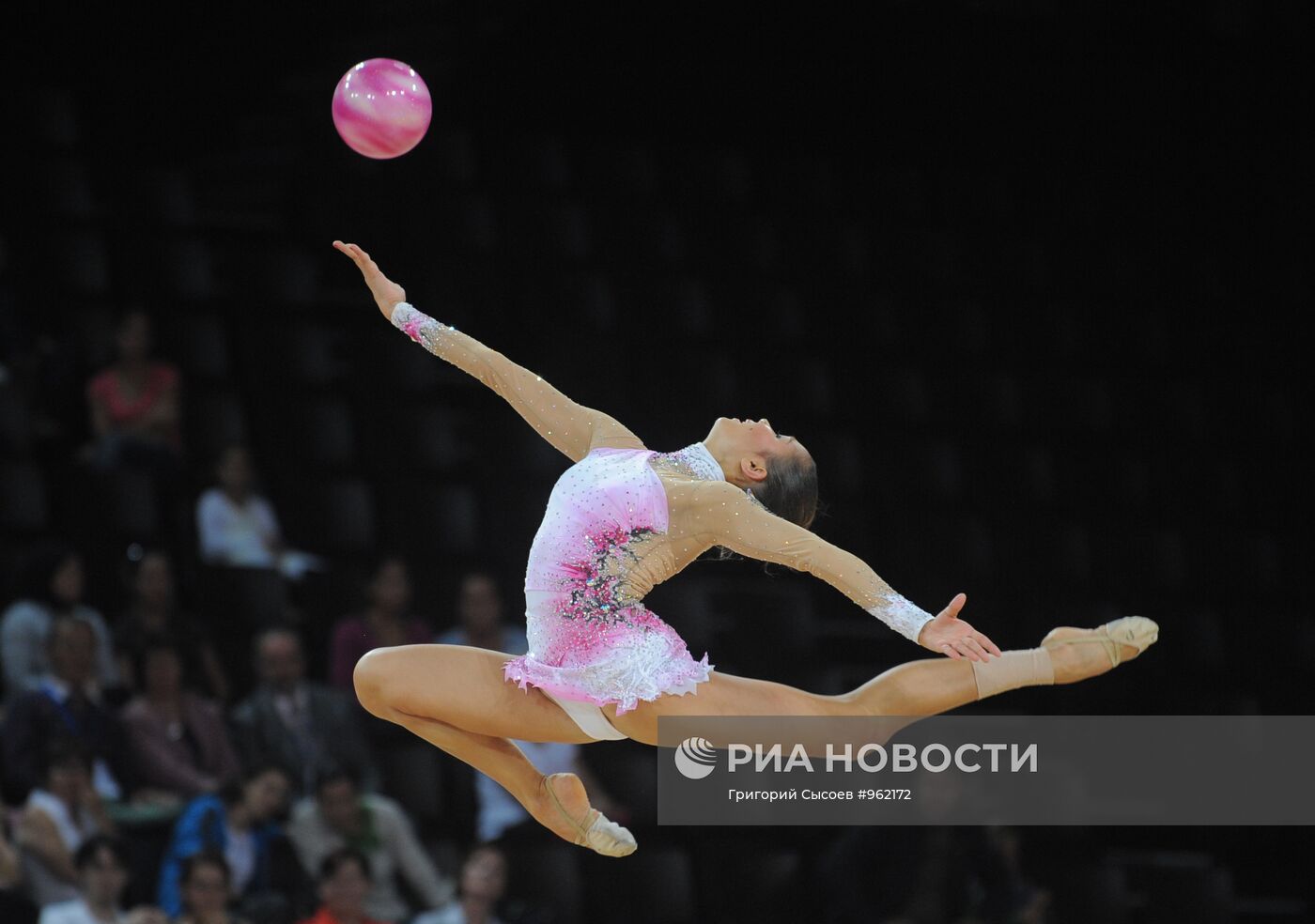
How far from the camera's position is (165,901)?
5.65 meters

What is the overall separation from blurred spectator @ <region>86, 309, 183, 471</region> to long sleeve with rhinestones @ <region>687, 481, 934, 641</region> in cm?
336

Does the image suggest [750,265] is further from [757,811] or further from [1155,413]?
[757,811]

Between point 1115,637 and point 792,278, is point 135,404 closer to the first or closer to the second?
point 792,278

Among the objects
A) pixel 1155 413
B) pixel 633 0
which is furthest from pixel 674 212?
pixel 1155 413

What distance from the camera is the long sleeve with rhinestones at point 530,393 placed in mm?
4164

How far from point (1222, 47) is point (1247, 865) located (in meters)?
3.32

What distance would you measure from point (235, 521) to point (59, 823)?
142cm

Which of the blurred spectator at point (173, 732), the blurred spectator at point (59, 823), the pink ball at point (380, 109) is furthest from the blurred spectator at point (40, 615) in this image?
the pink ball at point (380, 109)

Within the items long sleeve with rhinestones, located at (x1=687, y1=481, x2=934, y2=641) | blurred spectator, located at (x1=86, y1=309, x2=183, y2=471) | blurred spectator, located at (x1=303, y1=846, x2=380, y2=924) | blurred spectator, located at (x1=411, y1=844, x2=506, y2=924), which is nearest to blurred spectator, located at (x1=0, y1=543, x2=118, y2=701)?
blurred spectator, located at (x1=86, y1=309, x2=183, y2=471)

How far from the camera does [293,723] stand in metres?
6.20

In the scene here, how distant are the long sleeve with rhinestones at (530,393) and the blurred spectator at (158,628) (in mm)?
2324

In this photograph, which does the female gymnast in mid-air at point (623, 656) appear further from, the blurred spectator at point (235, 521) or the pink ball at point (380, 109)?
the blurred spectator at point (235, 521)

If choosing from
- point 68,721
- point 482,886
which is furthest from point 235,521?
point 482,886

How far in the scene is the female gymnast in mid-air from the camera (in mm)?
3908
